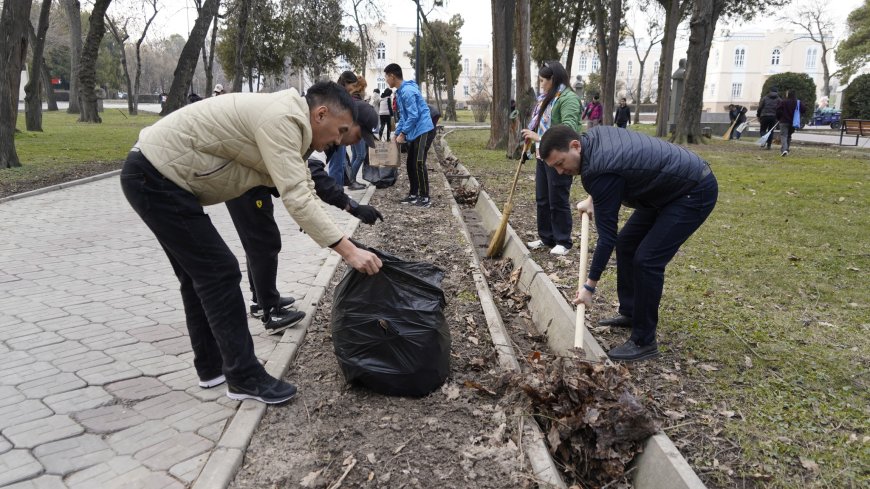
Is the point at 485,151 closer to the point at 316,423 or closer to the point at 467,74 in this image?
the point at 316,423

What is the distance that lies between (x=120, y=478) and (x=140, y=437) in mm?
337

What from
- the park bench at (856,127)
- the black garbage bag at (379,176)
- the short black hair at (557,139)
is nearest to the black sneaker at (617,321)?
the short black hair at (557,139)

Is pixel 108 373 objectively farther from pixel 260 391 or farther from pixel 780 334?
pixel 780 334

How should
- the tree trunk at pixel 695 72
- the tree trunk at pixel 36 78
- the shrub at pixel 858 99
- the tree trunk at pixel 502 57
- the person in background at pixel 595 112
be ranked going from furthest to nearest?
the shrub at pixel 858 99 → the person in background at pixel 595 112 → the tree trunk at pixel 36 78 → the tree trunk at pixel 695 72 → the tree trunk at pixel 502 57

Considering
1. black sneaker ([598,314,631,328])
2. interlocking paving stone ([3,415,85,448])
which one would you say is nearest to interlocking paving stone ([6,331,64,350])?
interlocking paving stone ([3,415,85,448])

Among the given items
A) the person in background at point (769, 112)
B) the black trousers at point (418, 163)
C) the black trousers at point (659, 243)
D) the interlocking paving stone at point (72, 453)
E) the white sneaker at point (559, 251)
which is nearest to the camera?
the interlocking paving stone at point (72, 453)

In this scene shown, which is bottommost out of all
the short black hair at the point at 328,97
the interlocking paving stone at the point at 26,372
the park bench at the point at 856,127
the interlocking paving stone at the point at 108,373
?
the interlocking paving stone at the point at 108,373

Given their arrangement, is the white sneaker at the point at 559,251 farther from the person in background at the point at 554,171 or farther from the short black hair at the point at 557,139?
the short black hair at the point at 557,139

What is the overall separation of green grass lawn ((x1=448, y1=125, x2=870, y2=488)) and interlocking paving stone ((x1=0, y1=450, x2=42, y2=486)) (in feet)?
9.92

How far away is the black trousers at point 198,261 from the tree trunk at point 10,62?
10880 millimetres

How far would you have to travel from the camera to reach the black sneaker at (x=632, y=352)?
3.79 m

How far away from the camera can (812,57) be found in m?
74.2

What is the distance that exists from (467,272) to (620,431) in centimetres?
305

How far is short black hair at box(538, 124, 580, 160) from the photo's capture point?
11.5 feet
